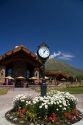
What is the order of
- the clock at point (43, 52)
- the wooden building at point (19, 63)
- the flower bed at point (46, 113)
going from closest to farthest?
the flower bed at point (46, 113)
the clock at point (43, 52)
the wooden building at point (19, 63)

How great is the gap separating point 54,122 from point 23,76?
47494mm

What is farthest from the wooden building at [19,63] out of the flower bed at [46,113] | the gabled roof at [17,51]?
the flower bed at [46,113]

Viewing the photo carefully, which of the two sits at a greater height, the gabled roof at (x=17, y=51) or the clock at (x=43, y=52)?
the gabled roof at (x=17, y=51)

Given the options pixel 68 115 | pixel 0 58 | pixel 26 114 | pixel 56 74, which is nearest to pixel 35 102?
pixel 26 114

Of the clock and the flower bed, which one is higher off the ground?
the clock

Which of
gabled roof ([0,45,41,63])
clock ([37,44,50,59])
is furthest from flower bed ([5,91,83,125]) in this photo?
gabled roof ([0,45,41,63])

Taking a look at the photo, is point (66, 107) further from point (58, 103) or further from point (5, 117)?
point (5, 117)

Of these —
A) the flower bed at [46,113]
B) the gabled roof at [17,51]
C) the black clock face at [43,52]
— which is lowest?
the flower bed at [46,113]

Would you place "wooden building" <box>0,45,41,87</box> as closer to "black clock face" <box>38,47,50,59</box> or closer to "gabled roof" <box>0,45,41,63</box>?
"gabled roof" <box>0,45,41,63</box>

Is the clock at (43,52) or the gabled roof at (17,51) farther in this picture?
the gabled roof at (17,51)

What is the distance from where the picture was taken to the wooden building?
53844 mm

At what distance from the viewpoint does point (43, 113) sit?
10359 millimetres

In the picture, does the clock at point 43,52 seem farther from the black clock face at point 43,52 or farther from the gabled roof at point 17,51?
the gabled roof at point 17,51

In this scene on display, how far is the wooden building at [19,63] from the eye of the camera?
53.8 m
